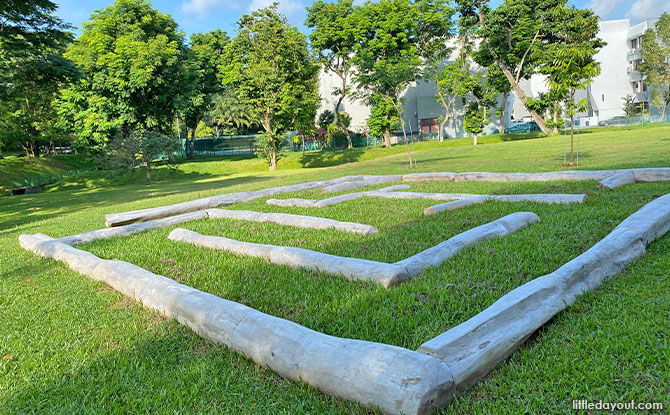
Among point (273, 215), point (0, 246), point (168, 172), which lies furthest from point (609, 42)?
point (0, 246)

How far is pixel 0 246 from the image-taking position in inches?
311

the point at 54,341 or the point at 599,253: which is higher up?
the point at 599,253

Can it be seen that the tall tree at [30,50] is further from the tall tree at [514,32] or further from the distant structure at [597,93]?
the distant structure at [597,93]

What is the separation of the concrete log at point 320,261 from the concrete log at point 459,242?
21 centimetres

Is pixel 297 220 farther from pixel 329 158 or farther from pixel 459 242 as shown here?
pixel 329 158

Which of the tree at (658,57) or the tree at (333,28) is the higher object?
the tree at (333,28)

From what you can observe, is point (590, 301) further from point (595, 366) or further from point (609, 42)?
point (609, 42)

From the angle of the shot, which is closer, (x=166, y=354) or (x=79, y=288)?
(x=166, y=354)

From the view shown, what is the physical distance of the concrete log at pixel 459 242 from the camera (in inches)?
158

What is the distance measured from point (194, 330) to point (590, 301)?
299 centimetres

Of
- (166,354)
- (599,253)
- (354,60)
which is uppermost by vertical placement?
(354,60)

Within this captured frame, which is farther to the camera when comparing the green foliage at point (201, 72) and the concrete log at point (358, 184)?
the green foliage at point (201, 72)

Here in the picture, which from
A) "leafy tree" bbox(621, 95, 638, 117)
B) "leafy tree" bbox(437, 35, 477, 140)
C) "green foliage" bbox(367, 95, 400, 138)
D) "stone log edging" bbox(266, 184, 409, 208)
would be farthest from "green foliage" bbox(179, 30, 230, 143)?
"leafy tree" bbox(621, 95, 638, 117)

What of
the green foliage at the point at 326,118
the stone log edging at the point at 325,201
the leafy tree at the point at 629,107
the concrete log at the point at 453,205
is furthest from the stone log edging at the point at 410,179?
the leafy tree at the point at 629,107
